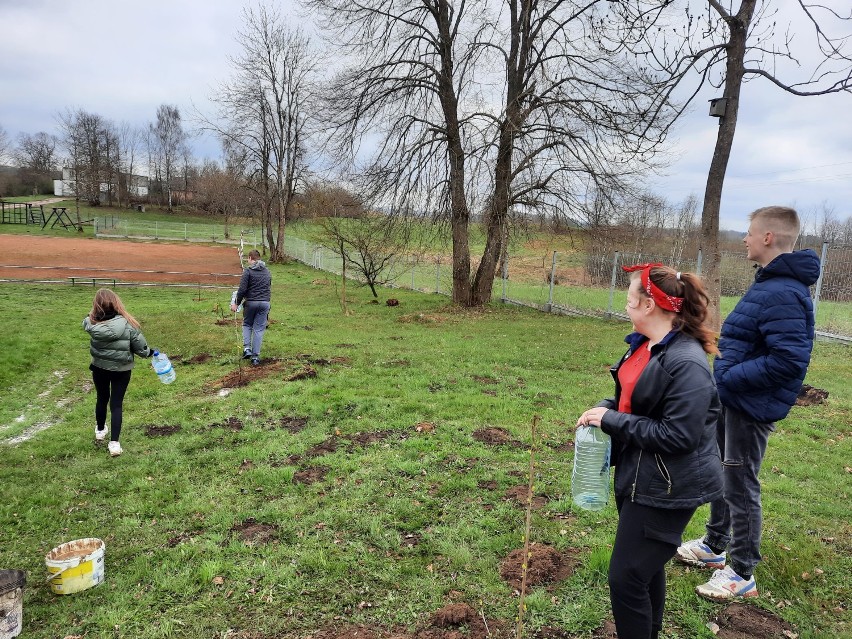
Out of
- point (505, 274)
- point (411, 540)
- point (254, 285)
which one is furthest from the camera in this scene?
point (505, 274)

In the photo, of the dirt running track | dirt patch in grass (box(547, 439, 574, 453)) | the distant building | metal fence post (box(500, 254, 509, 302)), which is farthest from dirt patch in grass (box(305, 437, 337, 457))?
the distant building

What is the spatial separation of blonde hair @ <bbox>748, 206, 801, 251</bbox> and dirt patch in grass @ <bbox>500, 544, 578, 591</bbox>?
7.82ft

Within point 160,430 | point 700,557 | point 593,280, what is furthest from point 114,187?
point 700,557

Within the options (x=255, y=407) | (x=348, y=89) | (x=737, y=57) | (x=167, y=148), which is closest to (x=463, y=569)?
(x=255, y=407)

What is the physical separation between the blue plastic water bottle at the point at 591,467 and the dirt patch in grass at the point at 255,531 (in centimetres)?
238

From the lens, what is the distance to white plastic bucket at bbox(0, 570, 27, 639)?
2.78 m

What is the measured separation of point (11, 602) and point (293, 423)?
3.42 metres

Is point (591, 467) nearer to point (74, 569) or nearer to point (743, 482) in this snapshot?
point (743, 482)

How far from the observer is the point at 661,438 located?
6.51 ft

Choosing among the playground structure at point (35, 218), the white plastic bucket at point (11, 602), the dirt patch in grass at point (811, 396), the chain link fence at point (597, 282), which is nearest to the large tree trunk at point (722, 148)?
the dirt patch in grass at point (811, 396)

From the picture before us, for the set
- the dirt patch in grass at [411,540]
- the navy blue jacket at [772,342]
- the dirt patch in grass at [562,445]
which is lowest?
the dirt patch in grass at [411,540]

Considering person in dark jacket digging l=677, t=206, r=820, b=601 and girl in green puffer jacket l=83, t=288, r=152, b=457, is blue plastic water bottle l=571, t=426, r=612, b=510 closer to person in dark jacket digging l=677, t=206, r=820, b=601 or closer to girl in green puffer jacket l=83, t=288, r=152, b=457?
person in dark jacket digging l=677, t=206, r=820, b=601

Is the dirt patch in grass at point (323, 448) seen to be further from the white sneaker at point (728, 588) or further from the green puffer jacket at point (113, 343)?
the white sneaker at point (728, 588)

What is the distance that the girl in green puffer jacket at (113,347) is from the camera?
5.09 m
